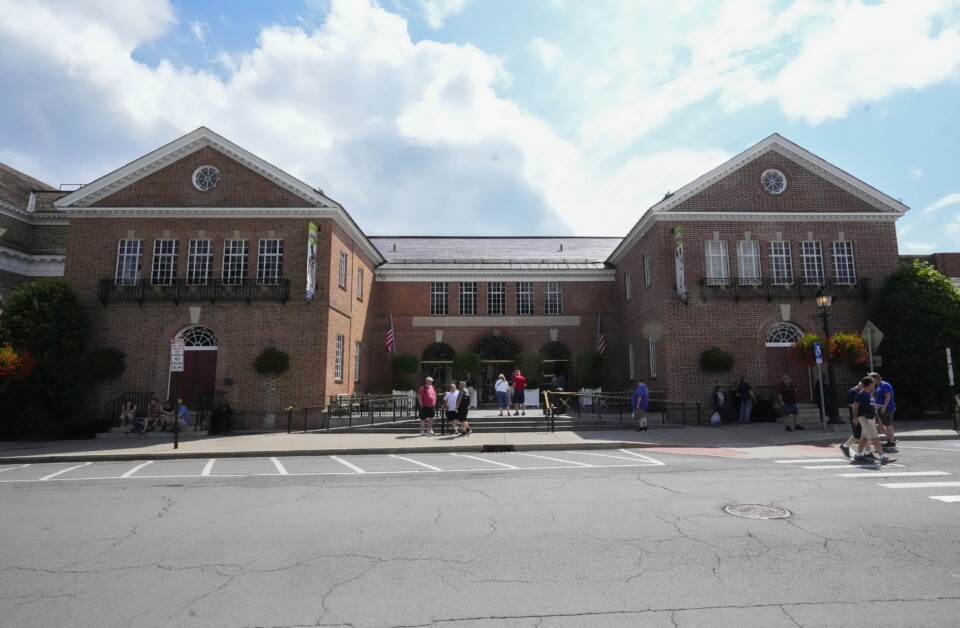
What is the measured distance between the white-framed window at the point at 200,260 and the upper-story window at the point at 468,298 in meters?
11.8

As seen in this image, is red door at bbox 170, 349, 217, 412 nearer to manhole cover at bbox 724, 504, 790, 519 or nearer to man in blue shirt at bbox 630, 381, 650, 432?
man in blue shirt at bbox 630, 381, 650, 432

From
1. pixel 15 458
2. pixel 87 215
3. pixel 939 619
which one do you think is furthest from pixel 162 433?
pixel 939 619

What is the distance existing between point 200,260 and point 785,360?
2295 cm

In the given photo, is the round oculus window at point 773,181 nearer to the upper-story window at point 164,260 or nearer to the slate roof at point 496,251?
the slate roof at point 496,251

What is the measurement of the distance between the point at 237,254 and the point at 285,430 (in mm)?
7146

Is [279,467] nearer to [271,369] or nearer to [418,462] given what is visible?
[418,462]

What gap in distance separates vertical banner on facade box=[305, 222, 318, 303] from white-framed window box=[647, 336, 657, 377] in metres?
13.4

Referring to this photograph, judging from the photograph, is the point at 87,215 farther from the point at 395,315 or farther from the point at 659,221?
the point at 659,221

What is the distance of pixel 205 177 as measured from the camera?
22141mm

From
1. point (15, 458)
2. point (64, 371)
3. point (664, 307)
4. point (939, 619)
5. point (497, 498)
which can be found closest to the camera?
point (939, 619)

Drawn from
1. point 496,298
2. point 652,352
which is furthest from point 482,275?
point 652,352

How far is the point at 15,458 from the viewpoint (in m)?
14.1

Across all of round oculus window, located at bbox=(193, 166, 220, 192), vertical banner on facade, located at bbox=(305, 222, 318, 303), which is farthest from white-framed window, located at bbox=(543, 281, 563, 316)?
round oculus window, located at bbox=(193, 166, 220, 192)

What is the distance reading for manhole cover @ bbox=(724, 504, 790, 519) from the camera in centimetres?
690
